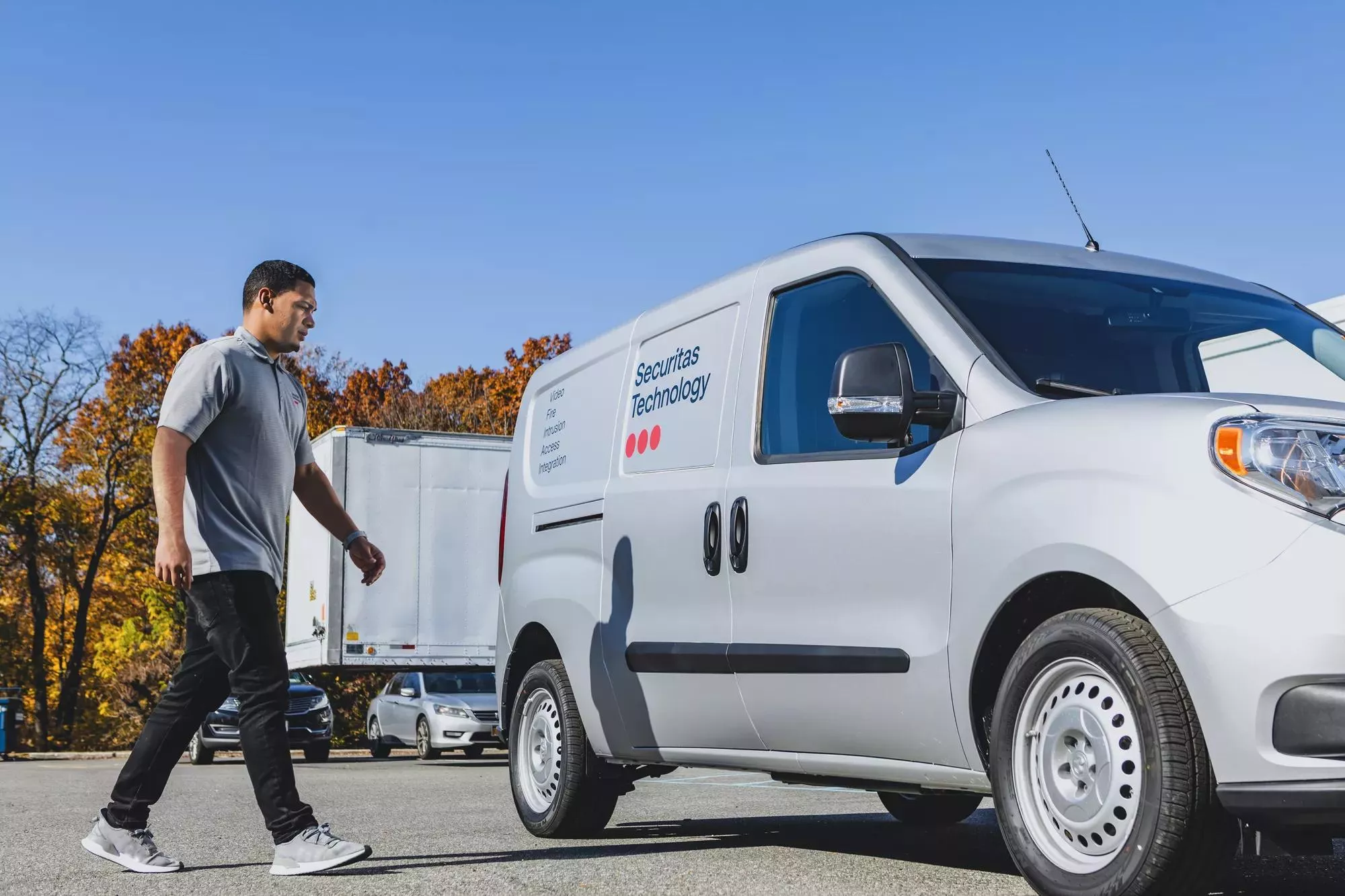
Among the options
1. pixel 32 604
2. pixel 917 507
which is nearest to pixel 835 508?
pixel 917 507

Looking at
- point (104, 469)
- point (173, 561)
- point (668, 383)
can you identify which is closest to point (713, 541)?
point (668, 383)

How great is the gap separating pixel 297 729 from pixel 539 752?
16.3 meters

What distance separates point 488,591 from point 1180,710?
1647cm

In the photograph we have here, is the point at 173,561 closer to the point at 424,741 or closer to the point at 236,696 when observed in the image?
the point at 236,696

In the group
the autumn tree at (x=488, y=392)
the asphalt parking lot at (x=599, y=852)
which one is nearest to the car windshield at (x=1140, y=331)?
the asphalt parking lot at (x=599, y=852)

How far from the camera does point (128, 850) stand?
18.0 feet

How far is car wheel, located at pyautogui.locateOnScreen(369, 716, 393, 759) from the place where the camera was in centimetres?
2273

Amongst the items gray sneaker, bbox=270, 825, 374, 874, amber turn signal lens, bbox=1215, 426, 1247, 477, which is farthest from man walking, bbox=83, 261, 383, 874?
amber turn signal lens, bbox=1215, 426, 1247, 477

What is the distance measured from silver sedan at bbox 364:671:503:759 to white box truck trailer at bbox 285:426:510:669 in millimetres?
1148

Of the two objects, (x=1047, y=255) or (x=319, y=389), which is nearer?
(x=1047, y=255)

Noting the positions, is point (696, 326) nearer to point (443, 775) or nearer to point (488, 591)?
point (443, 775)

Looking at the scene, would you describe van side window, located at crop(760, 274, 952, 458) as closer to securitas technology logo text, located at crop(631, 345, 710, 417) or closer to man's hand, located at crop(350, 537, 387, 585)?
securitas technology logo text, located at crop(631, 345, 710, 417)

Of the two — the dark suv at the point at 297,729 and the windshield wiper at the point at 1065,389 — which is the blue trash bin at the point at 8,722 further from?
the windshield wiper at the point at 1065,389

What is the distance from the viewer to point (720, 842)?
6.16 metres
